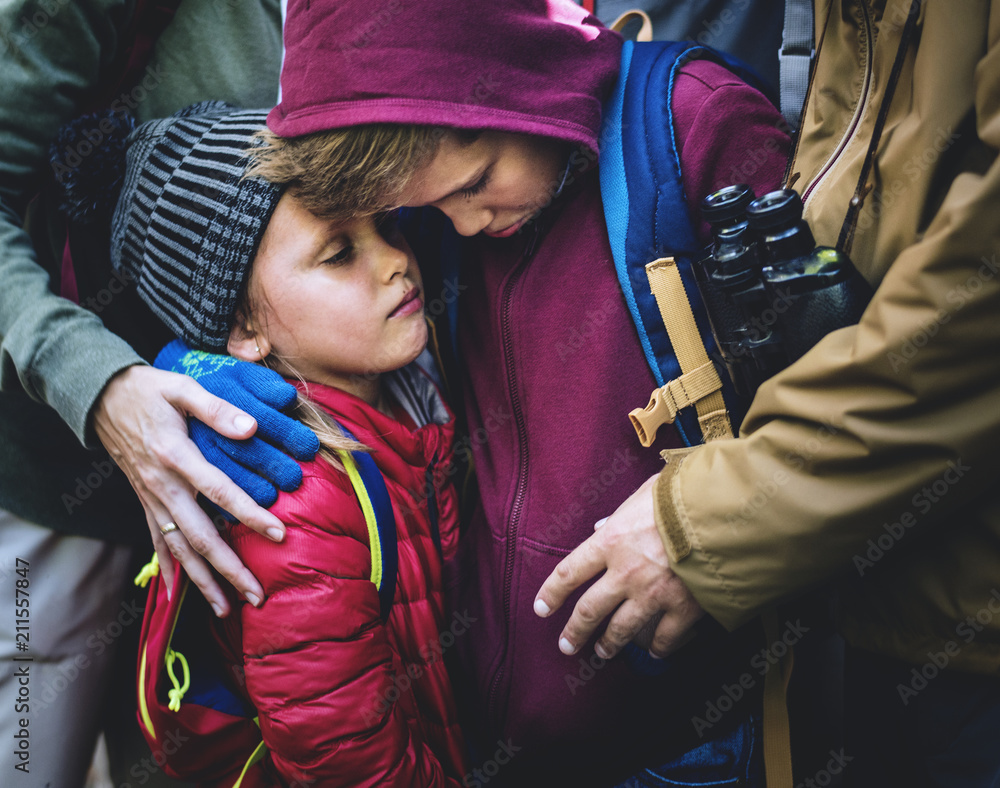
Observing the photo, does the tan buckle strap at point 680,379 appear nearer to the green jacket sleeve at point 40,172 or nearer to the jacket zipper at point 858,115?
the jacket zipper at point 858,115

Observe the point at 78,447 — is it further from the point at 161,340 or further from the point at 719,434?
the point at 719,434

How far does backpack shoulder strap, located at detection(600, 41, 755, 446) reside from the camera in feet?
3.83

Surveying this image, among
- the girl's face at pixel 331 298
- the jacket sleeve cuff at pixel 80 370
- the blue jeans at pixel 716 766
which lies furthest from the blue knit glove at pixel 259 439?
the blue jeans at pixel 716 766

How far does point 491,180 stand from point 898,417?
0.82 m

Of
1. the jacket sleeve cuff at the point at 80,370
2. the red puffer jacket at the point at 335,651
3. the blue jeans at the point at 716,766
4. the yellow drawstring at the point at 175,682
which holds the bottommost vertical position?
the blue jeans at the point at 716,766

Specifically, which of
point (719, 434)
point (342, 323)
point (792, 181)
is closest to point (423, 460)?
point (342, 323)

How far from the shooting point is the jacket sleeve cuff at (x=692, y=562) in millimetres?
987

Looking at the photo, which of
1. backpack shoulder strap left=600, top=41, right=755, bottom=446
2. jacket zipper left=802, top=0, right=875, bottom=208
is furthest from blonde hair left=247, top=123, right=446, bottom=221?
jacket zipper left=802, top=0, right=875, bottom=208

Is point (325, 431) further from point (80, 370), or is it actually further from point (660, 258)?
point (660, 258)

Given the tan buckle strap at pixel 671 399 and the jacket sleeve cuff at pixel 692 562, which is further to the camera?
the tan buckle strap at pixel 671 399

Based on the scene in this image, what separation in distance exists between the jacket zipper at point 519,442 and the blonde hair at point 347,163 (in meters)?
0.30

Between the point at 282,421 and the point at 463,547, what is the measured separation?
0.58 metres

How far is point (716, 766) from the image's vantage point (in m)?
1.38

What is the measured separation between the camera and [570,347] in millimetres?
1271
